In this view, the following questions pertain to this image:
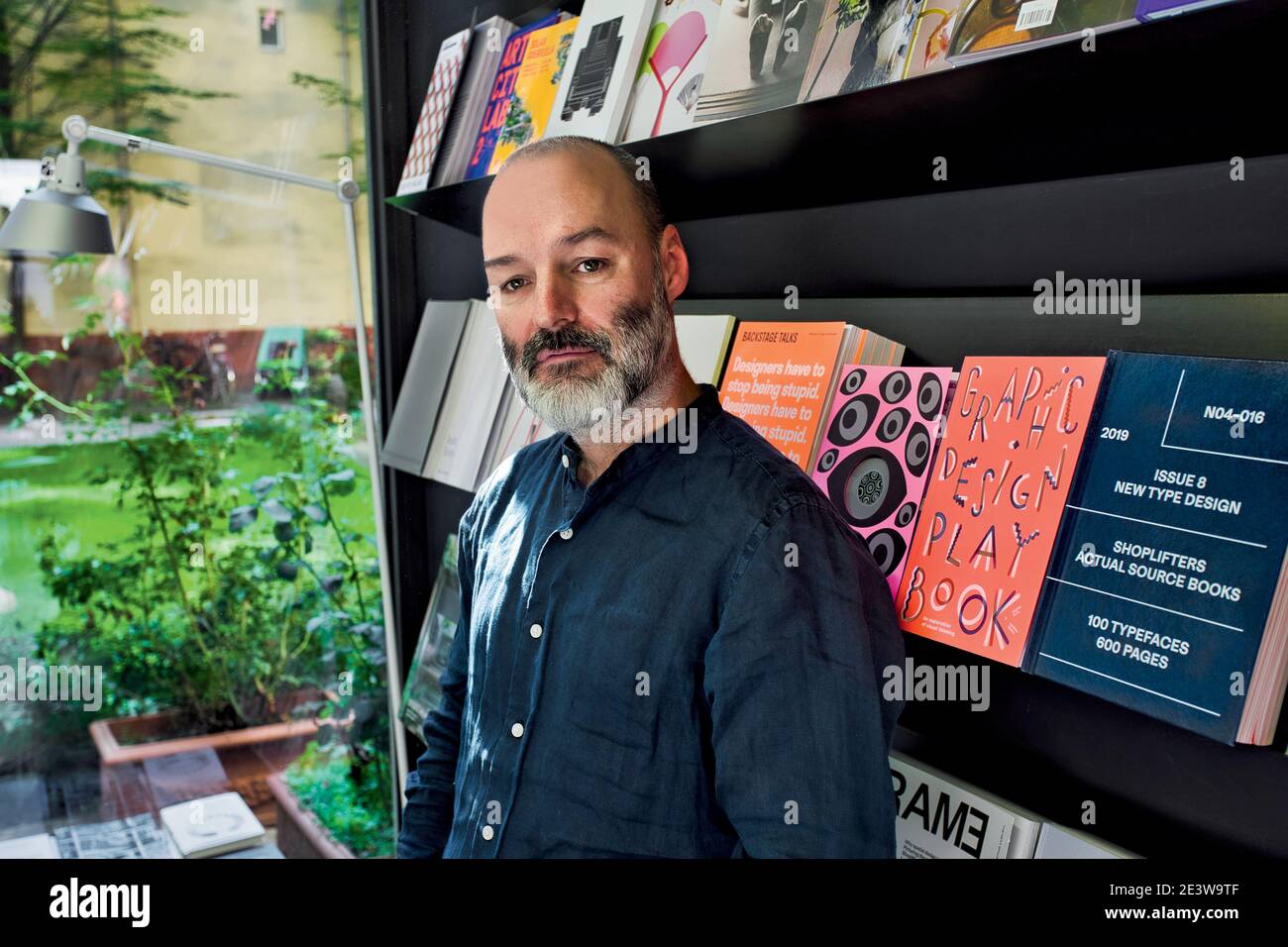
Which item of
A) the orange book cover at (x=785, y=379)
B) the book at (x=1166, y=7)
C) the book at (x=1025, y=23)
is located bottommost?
the orange book cover at (x=785, y=379)

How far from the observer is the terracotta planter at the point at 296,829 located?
2.87m

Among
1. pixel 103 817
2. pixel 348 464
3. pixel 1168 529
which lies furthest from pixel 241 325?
pixel 1168 529

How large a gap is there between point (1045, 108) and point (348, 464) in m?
2.24

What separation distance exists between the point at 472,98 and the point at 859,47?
1077 millimetres

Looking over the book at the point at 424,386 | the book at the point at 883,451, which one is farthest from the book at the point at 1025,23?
the book at the point at 424,386

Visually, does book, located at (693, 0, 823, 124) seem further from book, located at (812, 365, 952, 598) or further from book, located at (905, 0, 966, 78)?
book, located at (812, 365, 952, 598)

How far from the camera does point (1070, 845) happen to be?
978mm

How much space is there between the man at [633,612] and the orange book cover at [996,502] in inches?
2.9

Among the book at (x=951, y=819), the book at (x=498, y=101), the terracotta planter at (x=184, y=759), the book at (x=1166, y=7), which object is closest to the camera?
the book at (x=1166, y=7)

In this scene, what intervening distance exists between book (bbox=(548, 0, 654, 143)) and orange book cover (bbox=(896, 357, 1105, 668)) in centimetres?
73

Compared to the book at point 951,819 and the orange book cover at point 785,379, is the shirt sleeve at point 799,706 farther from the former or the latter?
the orange book cover at point 785,379

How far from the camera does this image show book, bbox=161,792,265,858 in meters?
2.71

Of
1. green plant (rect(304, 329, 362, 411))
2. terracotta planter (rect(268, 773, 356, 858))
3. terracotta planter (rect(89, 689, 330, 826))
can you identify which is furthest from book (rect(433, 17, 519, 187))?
terracotta planter (rect(268, 773, 356, 858))

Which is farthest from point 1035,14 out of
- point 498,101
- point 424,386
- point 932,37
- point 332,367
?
point 332,367
